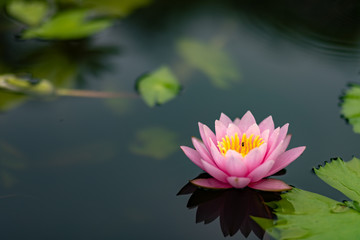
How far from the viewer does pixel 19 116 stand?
194 cm

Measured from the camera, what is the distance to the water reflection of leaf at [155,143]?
5.65 ft

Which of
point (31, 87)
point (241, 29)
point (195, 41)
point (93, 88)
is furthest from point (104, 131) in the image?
point (241, 29)

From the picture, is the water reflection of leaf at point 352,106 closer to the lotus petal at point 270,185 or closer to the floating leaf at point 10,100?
the lotus petal at point 270,185

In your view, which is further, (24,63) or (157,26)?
(157,26)

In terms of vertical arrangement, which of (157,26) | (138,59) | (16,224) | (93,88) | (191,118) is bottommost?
(16,224)

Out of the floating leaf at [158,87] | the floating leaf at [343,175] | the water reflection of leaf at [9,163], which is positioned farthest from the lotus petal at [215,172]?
the water reflection of leaf at [9,163]

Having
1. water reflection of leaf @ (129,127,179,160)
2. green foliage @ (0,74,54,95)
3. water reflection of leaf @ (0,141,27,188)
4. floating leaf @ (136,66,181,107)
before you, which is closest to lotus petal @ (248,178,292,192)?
water reflection of leaf @ (129,127,179,160)

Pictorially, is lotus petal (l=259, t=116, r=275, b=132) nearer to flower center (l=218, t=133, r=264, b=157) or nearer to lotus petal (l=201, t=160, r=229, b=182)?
flower center (l=218, t=133, r=264, b=157)

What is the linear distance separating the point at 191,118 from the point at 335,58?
0.94 meters

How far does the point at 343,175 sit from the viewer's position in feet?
4.92

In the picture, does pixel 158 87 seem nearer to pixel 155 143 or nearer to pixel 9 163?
pixel 155 143

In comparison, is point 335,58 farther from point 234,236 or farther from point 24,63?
point 24,63

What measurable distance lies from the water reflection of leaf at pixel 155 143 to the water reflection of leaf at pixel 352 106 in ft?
2.55

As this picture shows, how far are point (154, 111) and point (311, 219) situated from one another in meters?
0.90
